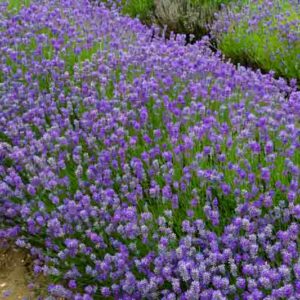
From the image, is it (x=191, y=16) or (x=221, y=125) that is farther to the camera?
(x=191, y=16)

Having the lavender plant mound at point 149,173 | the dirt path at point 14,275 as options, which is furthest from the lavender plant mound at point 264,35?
the dirt path at point 14,275

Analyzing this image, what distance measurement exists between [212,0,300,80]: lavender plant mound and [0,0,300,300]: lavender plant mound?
3.81 feet

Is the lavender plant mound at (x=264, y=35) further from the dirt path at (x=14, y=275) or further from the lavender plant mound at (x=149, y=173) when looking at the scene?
the dirt path at (x=14, y=275)

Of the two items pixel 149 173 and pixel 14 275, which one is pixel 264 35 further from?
pixel 14 275

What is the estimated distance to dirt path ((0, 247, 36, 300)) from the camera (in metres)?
3.08

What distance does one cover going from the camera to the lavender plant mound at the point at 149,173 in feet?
7.57

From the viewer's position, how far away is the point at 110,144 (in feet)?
9.92

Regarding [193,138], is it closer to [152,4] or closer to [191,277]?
[191,277]

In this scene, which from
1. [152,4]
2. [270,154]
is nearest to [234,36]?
[152,4]

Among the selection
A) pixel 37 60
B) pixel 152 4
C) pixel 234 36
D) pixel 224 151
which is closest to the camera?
pixel 224 151

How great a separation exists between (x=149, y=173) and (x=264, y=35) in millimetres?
2851

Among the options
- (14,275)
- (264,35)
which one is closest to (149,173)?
(14,275)

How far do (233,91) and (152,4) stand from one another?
3.70 m

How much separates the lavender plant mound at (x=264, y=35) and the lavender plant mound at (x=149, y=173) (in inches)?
45.7
